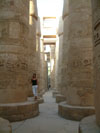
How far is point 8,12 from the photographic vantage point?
21.8 feet

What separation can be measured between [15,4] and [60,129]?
16.8 ft

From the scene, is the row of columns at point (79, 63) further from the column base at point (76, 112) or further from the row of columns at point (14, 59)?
the row of columns at point (14, 59)

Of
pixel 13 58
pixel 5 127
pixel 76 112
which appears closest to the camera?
pixel 5 127

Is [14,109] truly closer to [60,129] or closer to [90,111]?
[60,129]

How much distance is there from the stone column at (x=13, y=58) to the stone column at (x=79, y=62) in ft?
5.25

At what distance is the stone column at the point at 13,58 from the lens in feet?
20.5

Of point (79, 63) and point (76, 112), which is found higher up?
point (79, 63)

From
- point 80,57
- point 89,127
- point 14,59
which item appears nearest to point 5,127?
point 89,127

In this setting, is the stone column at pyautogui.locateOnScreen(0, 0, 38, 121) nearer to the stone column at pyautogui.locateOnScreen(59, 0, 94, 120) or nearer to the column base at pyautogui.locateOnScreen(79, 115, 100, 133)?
the stone column at pyautogui.locateOnScreen(59, 0, 94, 120)

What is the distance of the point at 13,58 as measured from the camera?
21.2 ft

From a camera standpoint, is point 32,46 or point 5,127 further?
point 32,46

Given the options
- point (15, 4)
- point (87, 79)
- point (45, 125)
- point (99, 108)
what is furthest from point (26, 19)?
point (99, 108)

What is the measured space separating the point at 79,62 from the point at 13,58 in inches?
104

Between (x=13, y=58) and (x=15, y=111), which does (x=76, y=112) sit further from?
(x=13, y=58)
